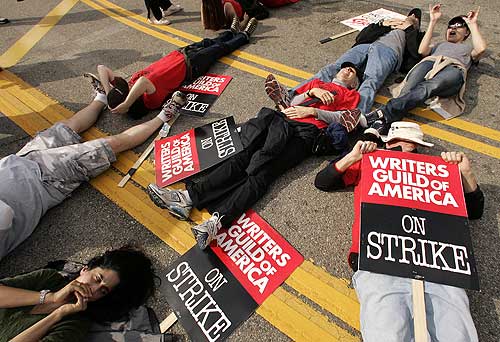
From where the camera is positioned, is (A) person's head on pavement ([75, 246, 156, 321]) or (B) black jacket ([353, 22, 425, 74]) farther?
(B) black jacket ([353, 22, 425, 74])

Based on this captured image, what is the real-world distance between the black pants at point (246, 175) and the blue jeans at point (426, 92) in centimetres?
105

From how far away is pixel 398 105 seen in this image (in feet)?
13.0

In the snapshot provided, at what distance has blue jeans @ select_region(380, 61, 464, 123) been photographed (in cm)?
396

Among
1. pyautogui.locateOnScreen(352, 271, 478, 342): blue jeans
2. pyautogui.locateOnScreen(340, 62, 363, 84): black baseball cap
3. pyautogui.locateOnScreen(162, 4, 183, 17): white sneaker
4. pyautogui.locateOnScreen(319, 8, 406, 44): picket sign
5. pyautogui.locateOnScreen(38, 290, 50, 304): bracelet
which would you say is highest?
pyautogui.locateOnScreen(162, 4, 183, 17): white sneaker

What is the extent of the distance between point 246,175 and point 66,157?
75.1 inches

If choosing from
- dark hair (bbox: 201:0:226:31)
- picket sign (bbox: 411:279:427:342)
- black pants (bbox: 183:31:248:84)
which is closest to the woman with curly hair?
picket sign (bbox: 411:279:427:342)

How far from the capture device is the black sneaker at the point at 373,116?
3943 millimetres

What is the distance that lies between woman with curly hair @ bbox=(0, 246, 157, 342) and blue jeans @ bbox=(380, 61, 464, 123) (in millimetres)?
3167

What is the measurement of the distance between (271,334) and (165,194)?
158cm

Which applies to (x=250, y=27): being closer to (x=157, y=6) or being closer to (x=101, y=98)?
(x=157, y=6)

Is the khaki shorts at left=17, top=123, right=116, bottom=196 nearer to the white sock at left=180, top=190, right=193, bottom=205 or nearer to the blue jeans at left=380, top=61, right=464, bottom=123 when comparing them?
the white sock at left=180, top=190, right=193, bottom=205

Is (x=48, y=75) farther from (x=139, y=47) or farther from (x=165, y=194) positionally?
(x=165, y=194)

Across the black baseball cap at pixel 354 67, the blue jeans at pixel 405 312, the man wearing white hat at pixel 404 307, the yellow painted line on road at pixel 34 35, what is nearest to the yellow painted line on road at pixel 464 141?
the black baseball cap at pixel 354 67

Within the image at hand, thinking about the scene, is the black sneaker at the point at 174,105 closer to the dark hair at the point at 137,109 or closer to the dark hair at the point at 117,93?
the dark hair at the point at 137,109
